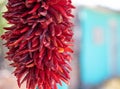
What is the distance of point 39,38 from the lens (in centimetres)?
69

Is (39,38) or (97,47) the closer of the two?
(39,38)

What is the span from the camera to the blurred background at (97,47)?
196 centimetres

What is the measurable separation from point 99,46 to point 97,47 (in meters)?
0.02

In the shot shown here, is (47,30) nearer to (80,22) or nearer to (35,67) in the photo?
(35,67)

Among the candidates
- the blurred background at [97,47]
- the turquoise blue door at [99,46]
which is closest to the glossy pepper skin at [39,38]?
the blurred background at [97,47]

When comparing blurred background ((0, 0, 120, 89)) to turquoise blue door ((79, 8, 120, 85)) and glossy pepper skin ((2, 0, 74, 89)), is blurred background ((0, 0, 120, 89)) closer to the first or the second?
turquoise blue door ((79, 8, 120, 85))

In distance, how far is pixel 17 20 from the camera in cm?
70

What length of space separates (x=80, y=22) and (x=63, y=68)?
4.17 feet

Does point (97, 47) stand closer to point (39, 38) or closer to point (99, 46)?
point (99, 46)

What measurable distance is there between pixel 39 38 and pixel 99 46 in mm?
1584

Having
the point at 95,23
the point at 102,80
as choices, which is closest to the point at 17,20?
the point at 95,23

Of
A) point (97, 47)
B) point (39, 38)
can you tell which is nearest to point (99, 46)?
point (97, 47)

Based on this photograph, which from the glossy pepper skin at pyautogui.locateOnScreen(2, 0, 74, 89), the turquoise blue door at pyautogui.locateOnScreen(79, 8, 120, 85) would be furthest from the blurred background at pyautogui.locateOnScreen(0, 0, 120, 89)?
the glossy pepper skin at pyautogui.locateOnScreen(2, 0, 74, 89)

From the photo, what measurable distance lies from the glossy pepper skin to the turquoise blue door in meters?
1.28
